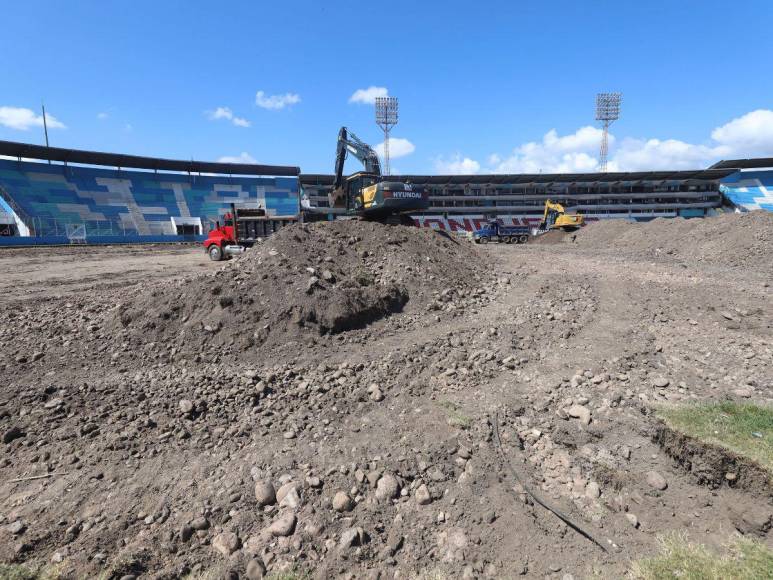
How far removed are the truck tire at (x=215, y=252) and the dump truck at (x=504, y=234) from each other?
2127 centimetres

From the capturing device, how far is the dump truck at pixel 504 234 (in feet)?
111

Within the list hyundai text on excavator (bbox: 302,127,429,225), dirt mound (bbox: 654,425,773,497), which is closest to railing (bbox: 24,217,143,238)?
hyundai text on excavator (bbox: 302,127,429,225)

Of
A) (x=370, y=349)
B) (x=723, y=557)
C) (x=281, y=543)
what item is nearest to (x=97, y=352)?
(x=370, y=349)

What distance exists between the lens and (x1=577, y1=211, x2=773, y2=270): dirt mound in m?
15.4

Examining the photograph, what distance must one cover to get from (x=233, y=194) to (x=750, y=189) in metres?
73.0

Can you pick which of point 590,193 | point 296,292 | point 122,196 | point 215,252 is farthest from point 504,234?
point 122,196

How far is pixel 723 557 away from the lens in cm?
264

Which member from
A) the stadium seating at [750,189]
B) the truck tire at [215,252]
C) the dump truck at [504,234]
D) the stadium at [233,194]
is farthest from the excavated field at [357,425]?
the stadium seating at [750,189]

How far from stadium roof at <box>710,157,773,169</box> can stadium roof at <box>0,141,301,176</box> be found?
63.9m

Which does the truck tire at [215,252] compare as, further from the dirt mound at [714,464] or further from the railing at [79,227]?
the railing at [79,227]

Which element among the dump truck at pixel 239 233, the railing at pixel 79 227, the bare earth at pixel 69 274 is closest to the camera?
the bare earth at pixel 69 274

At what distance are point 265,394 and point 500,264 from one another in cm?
1010

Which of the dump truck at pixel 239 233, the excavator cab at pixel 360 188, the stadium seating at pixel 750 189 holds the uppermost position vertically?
the stadium seating at pixel 750 189

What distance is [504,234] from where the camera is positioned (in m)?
34.2
